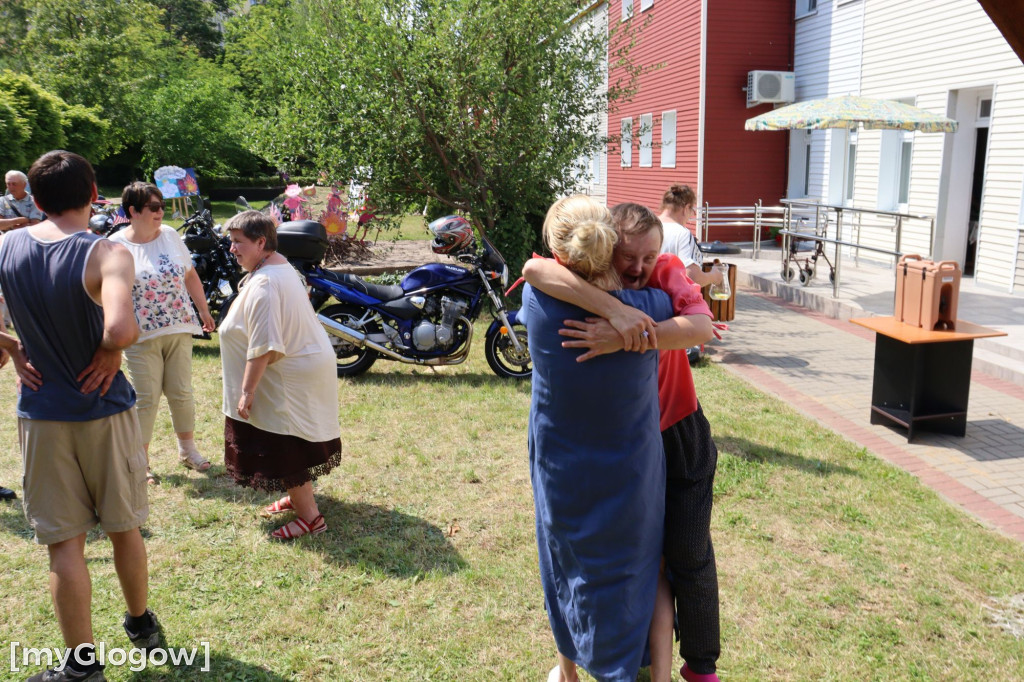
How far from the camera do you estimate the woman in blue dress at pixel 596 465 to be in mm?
2439

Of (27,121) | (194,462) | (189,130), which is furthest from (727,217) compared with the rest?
(189,130)

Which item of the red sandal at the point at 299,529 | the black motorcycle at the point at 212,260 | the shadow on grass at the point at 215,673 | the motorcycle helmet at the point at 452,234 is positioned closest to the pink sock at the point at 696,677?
the shadow on grass at the point at 215,673

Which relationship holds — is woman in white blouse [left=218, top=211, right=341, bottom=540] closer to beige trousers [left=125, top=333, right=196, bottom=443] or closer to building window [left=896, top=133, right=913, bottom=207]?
beige trousers [left=125, top=333, right=196, bottom=443]

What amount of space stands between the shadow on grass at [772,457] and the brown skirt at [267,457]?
2.85 metres

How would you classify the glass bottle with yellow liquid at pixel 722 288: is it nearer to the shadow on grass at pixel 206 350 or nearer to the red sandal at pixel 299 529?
the red sandal at pixel 299 529

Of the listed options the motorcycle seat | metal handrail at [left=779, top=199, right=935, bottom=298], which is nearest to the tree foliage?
the motorcycle seat

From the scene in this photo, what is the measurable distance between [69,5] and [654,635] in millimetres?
41672

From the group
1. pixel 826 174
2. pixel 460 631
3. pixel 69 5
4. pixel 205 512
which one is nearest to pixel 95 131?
pixel 69 5

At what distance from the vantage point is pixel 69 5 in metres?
35.8

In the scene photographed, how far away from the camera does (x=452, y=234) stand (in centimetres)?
738

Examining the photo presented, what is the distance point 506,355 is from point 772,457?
2.88 meters

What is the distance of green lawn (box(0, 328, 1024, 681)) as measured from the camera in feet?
10.8

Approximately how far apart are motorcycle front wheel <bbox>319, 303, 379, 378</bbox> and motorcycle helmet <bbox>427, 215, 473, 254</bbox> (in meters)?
0.98

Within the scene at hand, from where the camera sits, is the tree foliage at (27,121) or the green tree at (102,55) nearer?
the tree foliage at (27,121)
